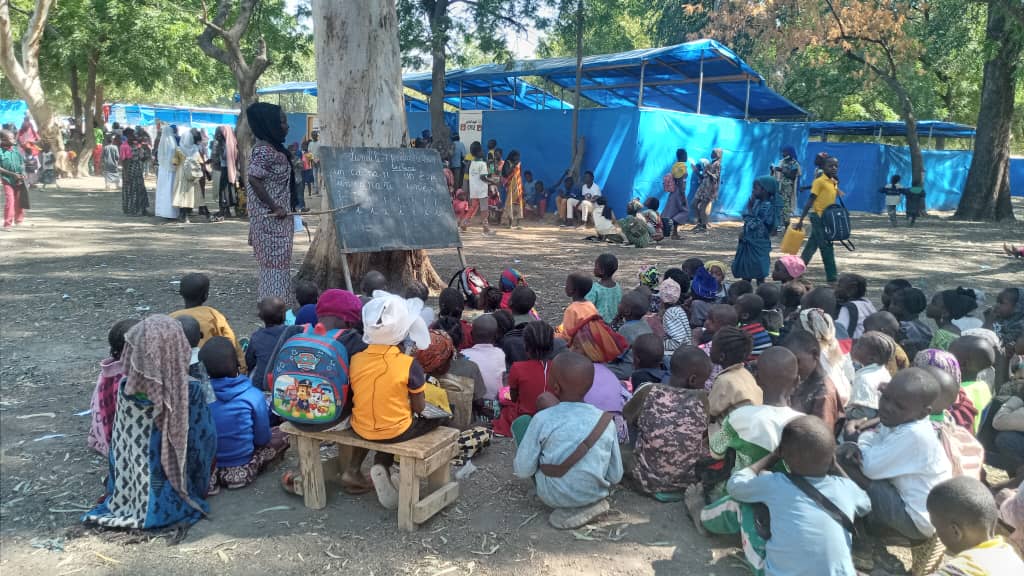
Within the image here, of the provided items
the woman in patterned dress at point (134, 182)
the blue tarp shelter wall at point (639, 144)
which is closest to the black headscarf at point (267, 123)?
the woman in patterned dress at point (134, 182)

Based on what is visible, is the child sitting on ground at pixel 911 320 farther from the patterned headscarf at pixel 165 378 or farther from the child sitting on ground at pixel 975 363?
the patterned headscarf at pixel 165 378

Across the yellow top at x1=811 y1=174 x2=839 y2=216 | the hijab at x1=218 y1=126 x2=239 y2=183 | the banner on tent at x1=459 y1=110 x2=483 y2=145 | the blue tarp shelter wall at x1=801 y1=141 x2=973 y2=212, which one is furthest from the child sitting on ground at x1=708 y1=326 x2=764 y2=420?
the blue tarp shelter wall at x1=801 y1=141 x2=973 y2=212

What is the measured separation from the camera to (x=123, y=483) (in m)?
3.25

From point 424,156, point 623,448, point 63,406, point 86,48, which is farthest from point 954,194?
point 86,48

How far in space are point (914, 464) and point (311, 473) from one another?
271 centimetres

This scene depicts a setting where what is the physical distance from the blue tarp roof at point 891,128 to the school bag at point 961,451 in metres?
20.1

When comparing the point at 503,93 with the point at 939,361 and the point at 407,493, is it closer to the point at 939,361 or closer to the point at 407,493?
the point at 939,361

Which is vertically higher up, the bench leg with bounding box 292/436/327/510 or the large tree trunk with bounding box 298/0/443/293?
the large tree trunk with bounding box 298/0/443/293

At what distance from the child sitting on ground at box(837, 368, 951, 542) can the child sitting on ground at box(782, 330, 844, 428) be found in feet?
1.70

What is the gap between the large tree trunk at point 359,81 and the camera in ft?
22.6

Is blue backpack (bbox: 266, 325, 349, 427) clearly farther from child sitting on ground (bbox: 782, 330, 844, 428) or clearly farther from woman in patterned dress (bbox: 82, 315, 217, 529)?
child sitting on ground (bbox: 782, 330, 844, 428)

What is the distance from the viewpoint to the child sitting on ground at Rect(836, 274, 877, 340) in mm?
5168

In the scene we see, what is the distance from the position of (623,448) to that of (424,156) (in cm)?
424

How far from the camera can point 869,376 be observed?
369cm
